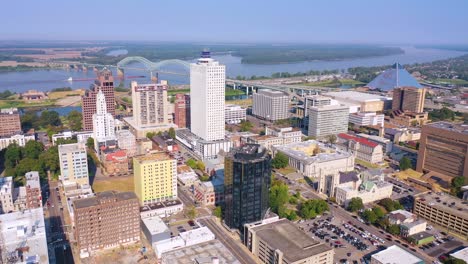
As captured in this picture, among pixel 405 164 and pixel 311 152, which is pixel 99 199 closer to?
pixel 311 152

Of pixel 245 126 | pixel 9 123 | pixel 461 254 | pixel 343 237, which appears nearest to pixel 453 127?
pixel 461 254

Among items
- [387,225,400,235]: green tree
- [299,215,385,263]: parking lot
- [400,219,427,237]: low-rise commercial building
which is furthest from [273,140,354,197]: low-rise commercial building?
[400,219,427,237]: low-rise commercial building

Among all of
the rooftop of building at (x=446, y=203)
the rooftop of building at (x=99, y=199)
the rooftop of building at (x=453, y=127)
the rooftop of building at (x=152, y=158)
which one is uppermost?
the rooftop of building at (x=453, y=127)

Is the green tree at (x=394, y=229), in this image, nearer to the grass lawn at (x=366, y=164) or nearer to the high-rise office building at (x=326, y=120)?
the grass lawn at (x=366, y=164)

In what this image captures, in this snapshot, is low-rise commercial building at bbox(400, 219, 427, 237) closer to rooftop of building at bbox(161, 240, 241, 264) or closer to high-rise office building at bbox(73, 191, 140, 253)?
rooftop of building at bbox(161, 240, 241, 264)

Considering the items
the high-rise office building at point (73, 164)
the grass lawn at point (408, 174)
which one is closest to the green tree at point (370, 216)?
the grass lawn at point (408, 174)

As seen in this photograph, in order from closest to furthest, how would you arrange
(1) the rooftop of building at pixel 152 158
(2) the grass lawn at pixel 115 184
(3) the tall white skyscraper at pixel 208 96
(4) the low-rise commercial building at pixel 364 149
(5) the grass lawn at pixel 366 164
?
(1) the rooftop of building at pixel 152 158 < (2) the grass lawn at pixel 115 184 < (3) the tall white skyscraper at pixel 208 96 < (5) the grass lawn at pixel 366 164 < (4) the low-rise commercial building at pixel 364 149
